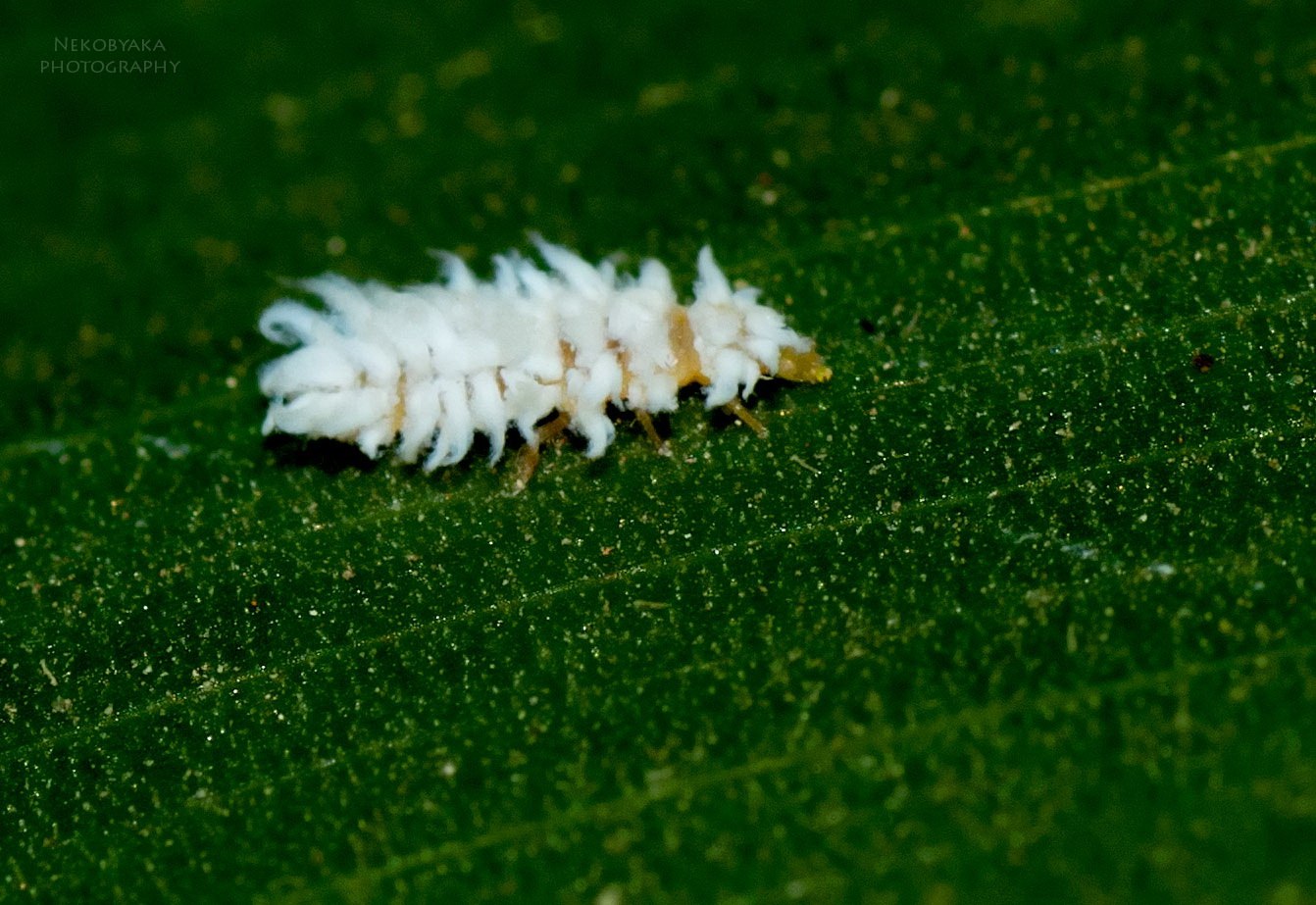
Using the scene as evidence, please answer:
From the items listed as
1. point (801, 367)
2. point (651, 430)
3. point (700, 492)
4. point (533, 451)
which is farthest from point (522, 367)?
point (801, 367)

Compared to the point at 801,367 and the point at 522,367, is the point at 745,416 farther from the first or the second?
the point at 522,367

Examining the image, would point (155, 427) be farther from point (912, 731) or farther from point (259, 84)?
point (912, 731)

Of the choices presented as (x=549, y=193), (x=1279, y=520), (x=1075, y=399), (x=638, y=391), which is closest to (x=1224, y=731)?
(x=1279, y=520)

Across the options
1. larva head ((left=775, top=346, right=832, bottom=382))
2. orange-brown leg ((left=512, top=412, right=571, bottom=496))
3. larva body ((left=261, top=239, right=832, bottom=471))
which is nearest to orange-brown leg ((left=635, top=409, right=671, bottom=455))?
larva body ((left=261, top=239, right=832, bottom=471))

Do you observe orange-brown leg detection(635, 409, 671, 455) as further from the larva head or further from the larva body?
the larva head

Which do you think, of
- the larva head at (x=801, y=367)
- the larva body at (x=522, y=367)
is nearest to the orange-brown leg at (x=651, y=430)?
the larva body at (x=522, y=367)
